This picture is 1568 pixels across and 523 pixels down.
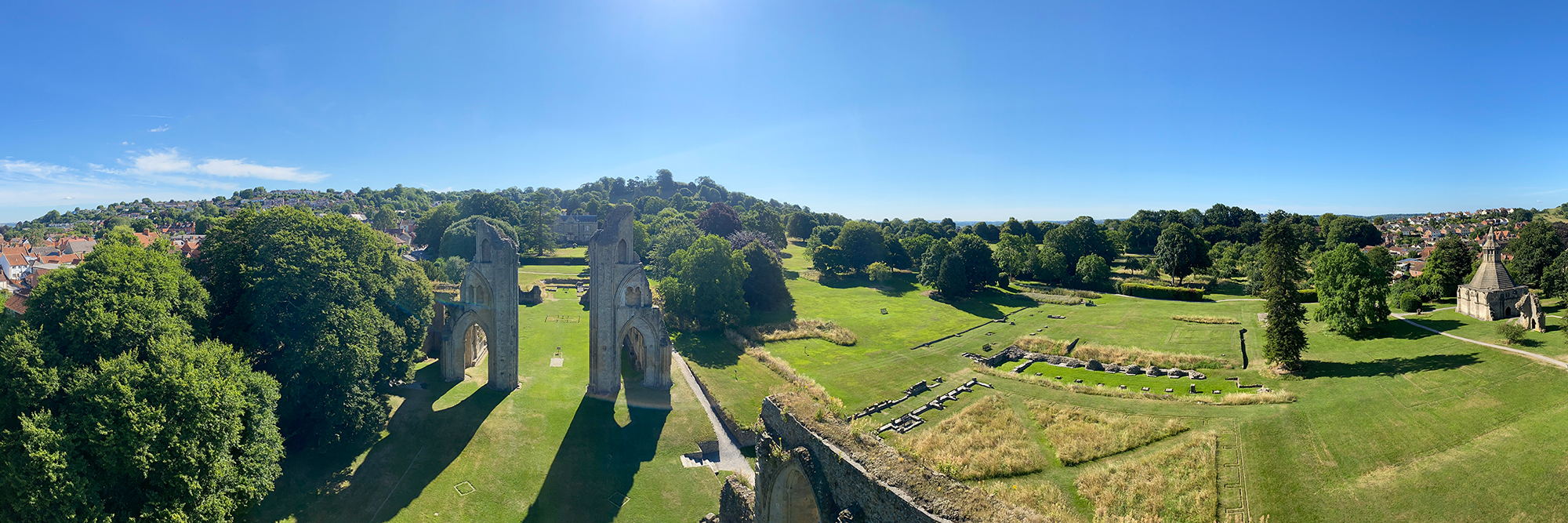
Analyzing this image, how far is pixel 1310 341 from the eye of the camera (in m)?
32.2

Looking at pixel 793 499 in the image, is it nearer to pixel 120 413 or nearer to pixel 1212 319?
pixel 120 413

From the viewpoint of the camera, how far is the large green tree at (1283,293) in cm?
2648

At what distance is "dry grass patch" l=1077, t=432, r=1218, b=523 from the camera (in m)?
16.5

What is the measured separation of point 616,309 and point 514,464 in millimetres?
8235

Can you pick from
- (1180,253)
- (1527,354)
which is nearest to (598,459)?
(1527,354)

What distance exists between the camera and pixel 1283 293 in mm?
27062

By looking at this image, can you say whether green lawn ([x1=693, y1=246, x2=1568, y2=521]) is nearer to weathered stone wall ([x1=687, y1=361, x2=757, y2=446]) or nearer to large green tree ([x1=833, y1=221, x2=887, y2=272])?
weathered stone wall ([x1=687, y1=361, x2=757, y2=446])

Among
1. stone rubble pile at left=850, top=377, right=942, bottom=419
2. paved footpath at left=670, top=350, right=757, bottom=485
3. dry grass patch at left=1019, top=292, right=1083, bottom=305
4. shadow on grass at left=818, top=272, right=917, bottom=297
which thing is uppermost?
shadow on grass at left=818, top=272, right=917, bottom=297

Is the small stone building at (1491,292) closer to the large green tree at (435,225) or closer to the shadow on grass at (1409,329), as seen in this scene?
the shadow on grass at (1409,329)

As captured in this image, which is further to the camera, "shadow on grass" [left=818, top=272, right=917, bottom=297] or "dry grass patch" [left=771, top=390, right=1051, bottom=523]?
"shadow on grass" [left=818, top=272, right=917, bottom=297]

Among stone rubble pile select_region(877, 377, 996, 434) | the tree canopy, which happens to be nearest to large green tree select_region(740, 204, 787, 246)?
the tree canopy

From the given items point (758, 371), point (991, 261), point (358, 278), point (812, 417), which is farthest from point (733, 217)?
point (812, 417)

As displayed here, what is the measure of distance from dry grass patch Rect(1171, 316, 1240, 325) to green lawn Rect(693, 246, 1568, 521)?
119cm

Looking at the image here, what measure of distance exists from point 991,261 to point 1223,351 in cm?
2833
